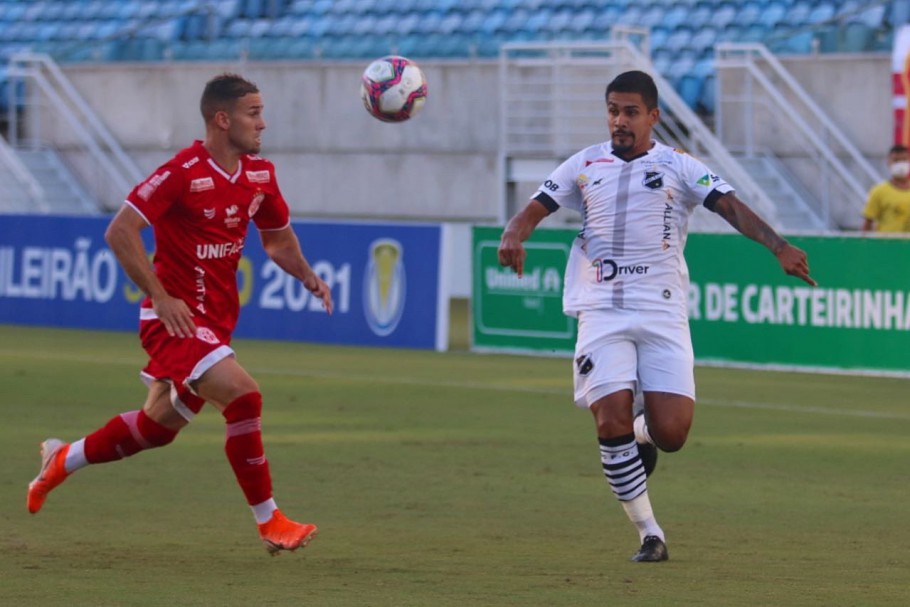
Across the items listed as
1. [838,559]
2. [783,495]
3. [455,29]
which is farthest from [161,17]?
[838,559]

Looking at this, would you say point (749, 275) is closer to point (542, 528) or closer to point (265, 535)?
point (542, 528)

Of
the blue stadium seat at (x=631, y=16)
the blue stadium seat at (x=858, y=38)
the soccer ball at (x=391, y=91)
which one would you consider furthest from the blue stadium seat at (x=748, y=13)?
the soccer ball at (x=391, y=91)

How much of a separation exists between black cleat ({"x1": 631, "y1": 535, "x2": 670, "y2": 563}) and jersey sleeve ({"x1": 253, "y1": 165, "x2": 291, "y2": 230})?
2207 millimetres

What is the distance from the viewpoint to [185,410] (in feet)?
27.4

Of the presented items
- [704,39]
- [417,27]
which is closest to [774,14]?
[704,39]

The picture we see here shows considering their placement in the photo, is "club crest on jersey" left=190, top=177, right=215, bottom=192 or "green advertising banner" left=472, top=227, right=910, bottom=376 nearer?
"club crest on jersey" left=190, top=177, right=215, bottom=192

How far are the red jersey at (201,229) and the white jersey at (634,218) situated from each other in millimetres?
1372

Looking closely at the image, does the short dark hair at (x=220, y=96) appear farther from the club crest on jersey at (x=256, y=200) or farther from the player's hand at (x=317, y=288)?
the player's hand at (x=317, y=288)

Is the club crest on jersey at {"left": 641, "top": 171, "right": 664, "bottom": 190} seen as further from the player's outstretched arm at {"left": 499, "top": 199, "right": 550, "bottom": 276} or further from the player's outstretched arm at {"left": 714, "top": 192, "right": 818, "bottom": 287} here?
the player's outstretched arm at {"left": 499, "top": 199, "right": 550, "bottom": 276}

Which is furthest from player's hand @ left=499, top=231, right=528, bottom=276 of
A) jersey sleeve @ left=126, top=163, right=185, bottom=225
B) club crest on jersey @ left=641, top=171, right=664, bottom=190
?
jersey sleeve @ left=126, top=163, right=185, bottom=225

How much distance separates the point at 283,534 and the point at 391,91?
358cm

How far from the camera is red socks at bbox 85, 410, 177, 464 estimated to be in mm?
8445

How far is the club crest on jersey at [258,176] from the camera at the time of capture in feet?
27.5

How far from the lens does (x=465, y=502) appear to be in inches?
390
